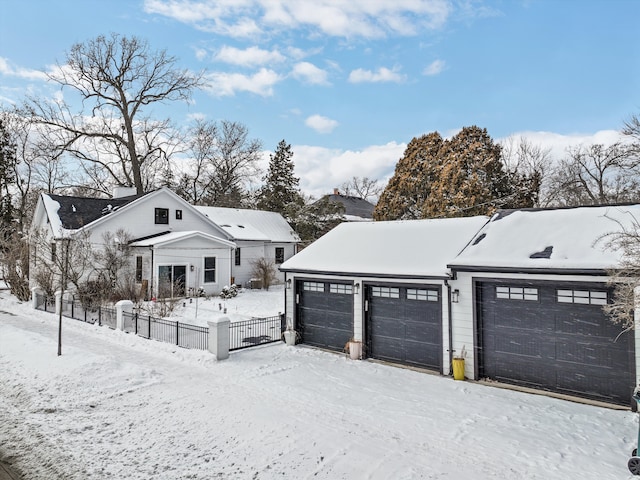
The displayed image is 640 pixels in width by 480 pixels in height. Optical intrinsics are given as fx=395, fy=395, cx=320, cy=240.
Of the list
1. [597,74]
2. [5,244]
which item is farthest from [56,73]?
[597,74]

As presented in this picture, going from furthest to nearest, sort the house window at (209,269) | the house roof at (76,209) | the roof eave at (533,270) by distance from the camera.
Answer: the house window at (209,269) → the house roof at (76,209) → the roof eave at (533,270)

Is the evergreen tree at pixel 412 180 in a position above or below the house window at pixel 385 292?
above

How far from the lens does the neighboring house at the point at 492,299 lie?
7965mm

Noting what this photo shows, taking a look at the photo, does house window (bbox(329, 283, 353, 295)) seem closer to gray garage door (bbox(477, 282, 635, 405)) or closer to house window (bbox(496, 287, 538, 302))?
gray garage door (bbox(477, 282, 635, 405))

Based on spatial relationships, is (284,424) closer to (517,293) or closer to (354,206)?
(517,293)

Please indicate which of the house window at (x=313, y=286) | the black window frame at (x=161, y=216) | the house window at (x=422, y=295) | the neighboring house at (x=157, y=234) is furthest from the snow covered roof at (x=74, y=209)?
the house window at (x=422, y=295)

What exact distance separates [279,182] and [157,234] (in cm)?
2098

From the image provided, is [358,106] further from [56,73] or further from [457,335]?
[56,73]

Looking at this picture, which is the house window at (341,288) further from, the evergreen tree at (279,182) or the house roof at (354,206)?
the house roof at (354,206)

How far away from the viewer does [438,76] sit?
18141mm

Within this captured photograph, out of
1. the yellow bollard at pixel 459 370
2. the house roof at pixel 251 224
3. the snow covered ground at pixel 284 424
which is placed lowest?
the snow covered ground at pixel 284 424

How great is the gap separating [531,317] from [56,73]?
124 ft

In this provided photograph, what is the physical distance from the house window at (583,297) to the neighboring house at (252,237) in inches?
878

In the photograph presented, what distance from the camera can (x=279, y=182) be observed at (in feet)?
146
